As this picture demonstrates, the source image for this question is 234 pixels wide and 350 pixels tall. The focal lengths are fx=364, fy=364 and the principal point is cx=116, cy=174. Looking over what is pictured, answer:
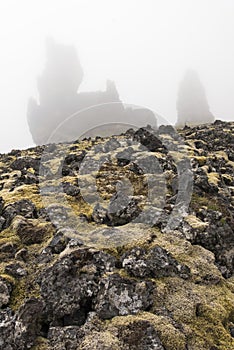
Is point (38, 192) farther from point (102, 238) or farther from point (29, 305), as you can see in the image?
point (29, 305)

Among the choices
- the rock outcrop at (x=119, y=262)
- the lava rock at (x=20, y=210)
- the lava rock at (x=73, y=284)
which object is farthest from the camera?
the lava rock at (x=20, y=210)

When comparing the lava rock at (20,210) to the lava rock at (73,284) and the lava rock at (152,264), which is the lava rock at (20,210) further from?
the lava rock at (152,264)

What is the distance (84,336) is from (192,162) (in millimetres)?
24780

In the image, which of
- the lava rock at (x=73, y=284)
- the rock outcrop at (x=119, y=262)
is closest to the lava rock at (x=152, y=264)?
the rock outcrop at (x=119, y=262)

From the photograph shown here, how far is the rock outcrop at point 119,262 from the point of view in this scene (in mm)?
13500

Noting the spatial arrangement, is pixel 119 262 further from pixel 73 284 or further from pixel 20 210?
pixel 20 210

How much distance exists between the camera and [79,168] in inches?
1459

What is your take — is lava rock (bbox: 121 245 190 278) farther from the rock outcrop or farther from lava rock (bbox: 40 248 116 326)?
lava rock (bbox: 40 248 116 326)

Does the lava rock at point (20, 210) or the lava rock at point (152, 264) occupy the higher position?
the lava rock at point (152, 264)

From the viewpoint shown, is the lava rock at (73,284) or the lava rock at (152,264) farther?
the lava rock at (152,264)

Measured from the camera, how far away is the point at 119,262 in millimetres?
17703

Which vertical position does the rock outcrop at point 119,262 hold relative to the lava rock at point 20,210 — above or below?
above

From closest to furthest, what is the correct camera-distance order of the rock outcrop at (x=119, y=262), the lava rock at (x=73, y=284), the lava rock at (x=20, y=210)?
the rock outcrop at (x=119, y=262)
the lava rock at (x=73, y=284)
the lava rock at (x=20, y=210)

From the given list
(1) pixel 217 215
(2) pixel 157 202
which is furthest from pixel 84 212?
(1) pixel 217 215
